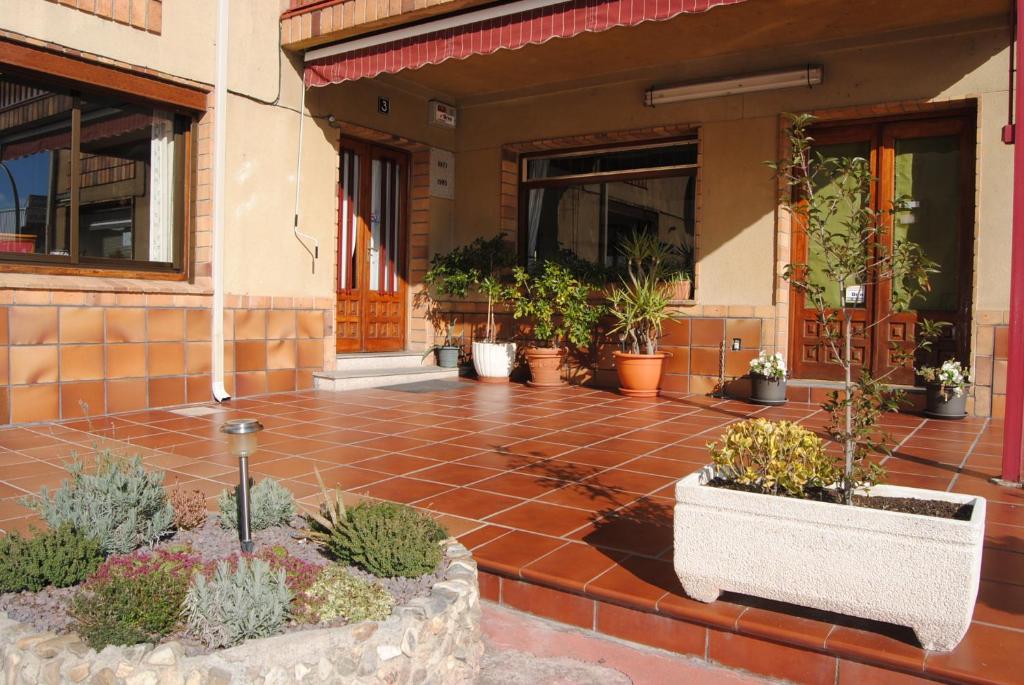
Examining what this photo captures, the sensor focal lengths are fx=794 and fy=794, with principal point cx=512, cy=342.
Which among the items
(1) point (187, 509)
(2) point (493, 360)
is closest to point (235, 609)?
(1) point (187, 509)

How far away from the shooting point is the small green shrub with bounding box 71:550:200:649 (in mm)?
1905

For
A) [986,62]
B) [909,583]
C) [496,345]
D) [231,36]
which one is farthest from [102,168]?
[986,62]

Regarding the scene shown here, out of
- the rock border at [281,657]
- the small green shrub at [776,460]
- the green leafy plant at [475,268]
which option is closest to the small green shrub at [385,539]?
the rock border at [281,657]

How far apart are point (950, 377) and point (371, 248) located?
214 inches

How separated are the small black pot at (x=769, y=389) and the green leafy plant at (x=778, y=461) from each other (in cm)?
416

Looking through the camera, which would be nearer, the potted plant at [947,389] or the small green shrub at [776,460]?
the small green shrub at [776,460]

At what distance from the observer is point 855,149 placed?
22.0 feet

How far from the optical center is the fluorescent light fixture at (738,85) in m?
6.51

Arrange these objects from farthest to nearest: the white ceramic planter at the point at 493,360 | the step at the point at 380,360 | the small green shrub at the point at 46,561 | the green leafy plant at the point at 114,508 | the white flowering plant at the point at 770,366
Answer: the white ceramic planter at the point at 493,360
the step at the point at 380,360
the white flowering plant at the point at 770,366
the green leafy plant at the point at 114,508
the small green shrub at the point at 46,561

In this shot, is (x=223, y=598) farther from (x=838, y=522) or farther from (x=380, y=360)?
(x=380, y=360)

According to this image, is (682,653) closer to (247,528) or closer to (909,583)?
(909,583)

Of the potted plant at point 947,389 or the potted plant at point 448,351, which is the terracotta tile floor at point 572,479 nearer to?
the potted plant at point 947,389

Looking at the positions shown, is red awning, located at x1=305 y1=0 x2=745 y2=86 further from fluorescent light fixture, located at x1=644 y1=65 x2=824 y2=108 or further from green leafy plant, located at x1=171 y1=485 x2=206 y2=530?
green leafy plant, located at x1=171 y1=485 x2=206 y2=530

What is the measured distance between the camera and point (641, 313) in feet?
23.1
